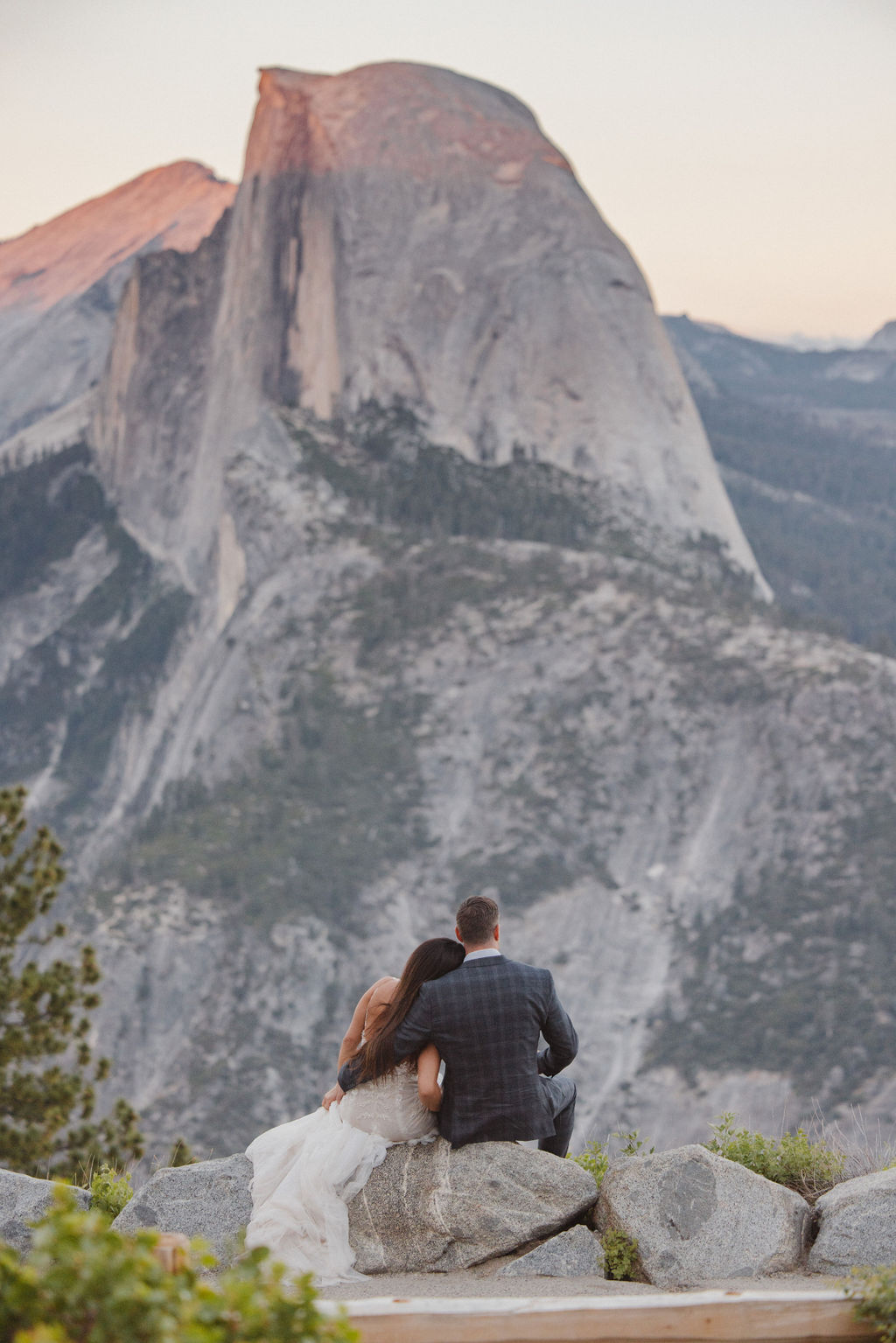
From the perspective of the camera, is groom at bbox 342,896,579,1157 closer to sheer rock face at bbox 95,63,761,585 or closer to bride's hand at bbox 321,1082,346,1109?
bride's hand at bbox 321,1082,346,1109

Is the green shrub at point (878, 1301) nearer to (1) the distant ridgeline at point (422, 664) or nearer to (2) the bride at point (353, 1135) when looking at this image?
(2) the bride at point (353, 1135)

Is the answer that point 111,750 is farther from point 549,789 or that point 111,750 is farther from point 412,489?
point 549,789

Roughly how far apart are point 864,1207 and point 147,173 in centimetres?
14027

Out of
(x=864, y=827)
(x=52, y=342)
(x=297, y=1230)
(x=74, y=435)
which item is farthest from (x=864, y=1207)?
(x=52, y=342)

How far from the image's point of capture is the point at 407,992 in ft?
24.2

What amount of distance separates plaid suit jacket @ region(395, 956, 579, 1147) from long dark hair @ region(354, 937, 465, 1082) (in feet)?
0.20

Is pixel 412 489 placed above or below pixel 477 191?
below

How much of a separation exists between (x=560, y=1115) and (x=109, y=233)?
13624cm

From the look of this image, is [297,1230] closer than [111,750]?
Yes

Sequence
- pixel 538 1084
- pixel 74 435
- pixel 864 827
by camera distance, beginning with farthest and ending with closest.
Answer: pixel 74 435
pixel 864 827
pixel 538 1084

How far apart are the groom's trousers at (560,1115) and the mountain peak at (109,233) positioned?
124 metres

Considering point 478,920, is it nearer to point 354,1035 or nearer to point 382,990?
point 382,990

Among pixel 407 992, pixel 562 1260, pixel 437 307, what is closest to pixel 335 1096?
pixel 407 992

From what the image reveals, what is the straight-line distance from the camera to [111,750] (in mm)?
70812
